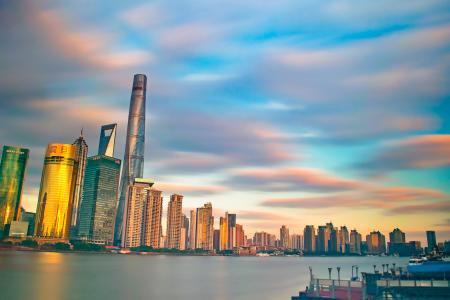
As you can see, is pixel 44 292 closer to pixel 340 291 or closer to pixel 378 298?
pixel 340 291

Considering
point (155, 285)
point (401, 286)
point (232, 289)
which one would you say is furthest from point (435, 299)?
point (155, 285)

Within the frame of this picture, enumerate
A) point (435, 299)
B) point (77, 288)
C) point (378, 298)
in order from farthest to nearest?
point (77, 288)
point (378, 298)
point (435, 299)

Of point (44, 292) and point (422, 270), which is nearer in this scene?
point (422, 270)

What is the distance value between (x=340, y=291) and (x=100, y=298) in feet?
153

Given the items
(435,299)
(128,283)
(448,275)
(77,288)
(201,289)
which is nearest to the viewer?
(435,299)

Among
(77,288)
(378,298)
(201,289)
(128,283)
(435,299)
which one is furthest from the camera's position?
(128,283)

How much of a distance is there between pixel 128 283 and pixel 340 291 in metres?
62.8

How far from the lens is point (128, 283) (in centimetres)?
10894

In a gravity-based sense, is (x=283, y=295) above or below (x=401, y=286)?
below

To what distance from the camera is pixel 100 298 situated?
79438 millimetres

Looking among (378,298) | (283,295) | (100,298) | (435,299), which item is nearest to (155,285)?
(100,298)

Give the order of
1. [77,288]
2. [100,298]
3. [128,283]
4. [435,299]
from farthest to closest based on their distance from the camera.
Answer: [128,283]
[77,288]
[100,298]
[435,299]

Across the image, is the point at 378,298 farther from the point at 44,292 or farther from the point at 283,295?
the point at 44,292

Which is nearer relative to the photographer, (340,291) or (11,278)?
(340,291)
